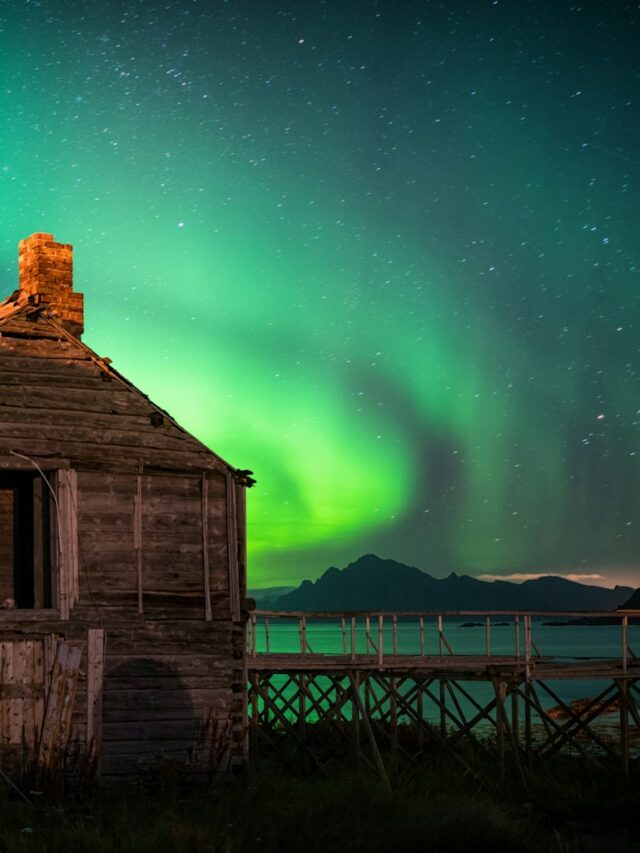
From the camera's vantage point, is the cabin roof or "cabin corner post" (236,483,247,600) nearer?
the cabin roof

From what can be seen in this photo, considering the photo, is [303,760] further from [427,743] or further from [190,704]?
[190,704]

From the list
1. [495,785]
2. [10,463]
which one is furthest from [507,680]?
[10,463]

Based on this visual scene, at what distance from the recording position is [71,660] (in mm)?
18734

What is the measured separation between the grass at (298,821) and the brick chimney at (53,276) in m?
8.84

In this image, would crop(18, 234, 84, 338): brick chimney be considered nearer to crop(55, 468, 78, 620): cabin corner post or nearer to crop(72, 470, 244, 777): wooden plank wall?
crop(55, 468, 78, 620): cabin corner post

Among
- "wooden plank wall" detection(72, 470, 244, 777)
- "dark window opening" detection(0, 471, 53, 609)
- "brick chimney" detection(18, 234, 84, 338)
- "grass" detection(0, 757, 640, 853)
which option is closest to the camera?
"grass" detection(0, 757, 640, 853)

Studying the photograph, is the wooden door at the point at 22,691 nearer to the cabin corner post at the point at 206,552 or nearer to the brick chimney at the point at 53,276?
the cabin corner post at the point at 206,552

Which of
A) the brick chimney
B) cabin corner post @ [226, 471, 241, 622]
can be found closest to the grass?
cabin corner post @ [226, 471, 241, 622]

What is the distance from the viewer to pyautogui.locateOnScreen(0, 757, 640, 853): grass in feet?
50.7

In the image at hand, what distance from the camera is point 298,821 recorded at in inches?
667

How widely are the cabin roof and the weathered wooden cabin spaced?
0.9 inches

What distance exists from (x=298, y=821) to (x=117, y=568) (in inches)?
241

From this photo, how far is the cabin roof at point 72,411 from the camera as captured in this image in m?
21.2

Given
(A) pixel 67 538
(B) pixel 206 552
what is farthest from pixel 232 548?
(A) pixel 67 538
